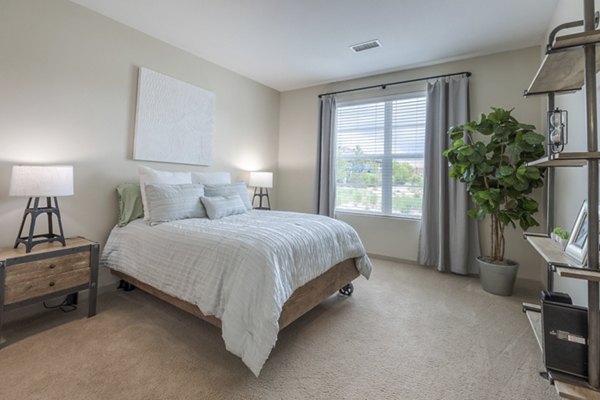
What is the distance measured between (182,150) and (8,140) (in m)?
1.48

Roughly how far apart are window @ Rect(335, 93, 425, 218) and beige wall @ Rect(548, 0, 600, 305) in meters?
1.53

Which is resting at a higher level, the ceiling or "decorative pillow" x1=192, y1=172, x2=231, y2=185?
the ceiling

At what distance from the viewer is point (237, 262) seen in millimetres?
1690

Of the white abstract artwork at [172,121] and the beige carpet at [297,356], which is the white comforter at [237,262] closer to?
the beige carpet at [297,356]

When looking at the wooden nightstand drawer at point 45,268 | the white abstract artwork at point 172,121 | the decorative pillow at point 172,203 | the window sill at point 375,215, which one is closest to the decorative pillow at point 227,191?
the decorative pillow at point 172,203

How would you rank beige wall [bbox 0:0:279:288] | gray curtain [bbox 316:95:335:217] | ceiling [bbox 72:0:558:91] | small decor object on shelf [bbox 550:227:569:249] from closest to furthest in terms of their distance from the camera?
small decor object on shelf [bbox 550:227:569:249], beige wall [bbox 0:0:279:288], ceiling [bbox 72:0:558:91], gray curtain [bbox 316:95:335:217]

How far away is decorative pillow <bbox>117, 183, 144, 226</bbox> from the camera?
2676 millimetres

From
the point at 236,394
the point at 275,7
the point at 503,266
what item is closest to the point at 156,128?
the point at 275,7

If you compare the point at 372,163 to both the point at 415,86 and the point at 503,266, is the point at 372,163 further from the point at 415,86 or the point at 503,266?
the point at 503,266

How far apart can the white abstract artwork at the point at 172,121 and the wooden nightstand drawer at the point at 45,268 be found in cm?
120

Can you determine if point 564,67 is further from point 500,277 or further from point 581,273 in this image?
point 500,277

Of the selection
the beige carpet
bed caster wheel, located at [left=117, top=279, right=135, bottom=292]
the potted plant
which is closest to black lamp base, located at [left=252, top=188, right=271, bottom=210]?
bed caster wheel, located at [left=117, top=279, right=135, bottom=292]

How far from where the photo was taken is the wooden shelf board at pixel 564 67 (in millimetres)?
1144

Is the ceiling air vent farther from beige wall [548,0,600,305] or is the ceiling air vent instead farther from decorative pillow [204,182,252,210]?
decorative pillow [204,182,252,210]
